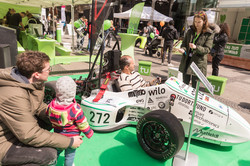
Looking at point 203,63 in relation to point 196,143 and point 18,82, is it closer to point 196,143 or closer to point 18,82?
point 196,143

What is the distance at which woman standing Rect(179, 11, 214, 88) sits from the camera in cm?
311

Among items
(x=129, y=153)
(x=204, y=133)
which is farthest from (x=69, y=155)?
(x=204, y=133)

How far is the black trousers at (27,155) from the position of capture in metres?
1.29

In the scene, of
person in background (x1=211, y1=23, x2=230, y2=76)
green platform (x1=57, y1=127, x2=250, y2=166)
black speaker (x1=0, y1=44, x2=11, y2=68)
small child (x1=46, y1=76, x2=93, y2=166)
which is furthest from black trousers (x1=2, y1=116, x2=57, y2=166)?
person in background (x1=211, y1=23, x2=230, y2=76)

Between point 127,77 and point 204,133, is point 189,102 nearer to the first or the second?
point 204,133

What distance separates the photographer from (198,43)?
10.7 ft

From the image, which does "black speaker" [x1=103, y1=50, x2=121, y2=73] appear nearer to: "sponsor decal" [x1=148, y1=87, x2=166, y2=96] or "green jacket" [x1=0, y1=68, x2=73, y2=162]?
"sponsor decal" [x1=148, y1=87, x2=166, y2=96]

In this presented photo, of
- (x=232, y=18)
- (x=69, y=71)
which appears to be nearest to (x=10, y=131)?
(x=69, y=71)

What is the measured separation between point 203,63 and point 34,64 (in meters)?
2.98

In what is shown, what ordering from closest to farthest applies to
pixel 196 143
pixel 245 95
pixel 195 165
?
pixel 195 165 → pixel 196 143 → pixel 245 95

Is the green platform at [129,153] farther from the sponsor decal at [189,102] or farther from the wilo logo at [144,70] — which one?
the wilo logo at [144,70]

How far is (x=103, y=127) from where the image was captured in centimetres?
272

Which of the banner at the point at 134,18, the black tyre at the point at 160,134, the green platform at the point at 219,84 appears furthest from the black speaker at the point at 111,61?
the banner at the point at 134,18

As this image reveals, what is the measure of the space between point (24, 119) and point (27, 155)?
26 cm
